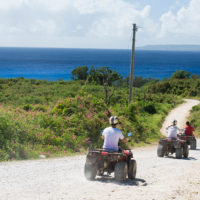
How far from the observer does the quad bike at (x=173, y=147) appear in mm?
15041

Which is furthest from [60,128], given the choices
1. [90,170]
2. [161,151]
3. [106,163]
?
[106,163]

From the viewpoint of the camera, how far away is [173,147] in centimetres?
1545

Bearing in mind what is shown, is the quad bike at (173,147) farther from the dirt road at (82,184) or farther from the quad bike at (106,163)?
the quad bike at (106,163)

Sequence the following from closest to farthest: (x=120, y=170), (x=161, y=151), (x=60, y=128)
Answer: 1. (x=120, y=170)
2. (x=161, y=151)
3. (x=60, y=128)

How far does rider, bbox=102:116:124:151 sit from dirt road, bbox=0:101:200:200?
104 centimetres

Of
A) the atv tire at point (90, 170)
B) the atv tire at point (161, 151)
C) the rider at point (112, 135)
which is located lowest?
the atv tire at point (161, 151)

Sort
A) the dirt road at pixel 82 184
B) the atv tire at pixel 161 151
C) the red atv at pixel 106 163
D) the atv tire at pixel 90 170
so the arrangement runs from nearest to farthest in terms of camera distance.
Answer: the dirt road at pixel 82 184
the red atv at pixel 106 163
the atv tire at pixel 90 170
the atv tire at pixel 161 151

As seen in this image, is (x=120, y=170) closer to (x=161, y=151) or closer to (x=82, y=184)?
(x=82, y=184)

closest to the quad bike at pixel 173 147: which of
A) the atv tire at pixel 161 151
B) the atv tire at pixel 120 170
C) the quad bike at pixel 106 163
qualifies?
the atv tire at pixel 161 151

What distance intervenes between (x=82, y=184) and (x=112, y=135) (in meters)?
1.63

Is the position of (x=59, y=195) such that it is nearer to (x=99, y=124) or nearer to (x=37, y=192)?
(x=37, y=192)

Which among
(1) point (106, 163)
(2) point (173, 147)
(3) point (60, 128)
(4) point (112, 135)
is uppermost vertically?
(4) point (112, 135)

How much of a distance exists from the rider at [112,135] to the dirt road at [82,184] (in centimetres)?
104

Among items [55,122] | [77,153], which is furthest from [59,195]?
[55,122]
